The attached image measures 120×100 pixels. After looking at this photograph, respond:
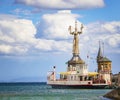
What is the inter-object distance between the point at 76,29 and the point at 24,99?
251ft

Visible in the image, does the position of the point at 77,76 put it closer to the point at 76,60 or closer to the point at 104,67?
the point at 76,60

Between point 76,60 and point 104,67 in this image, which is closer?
point 76,60

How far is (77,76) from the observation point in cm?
14962

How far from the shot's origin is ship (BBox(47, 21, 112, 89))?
468 ft

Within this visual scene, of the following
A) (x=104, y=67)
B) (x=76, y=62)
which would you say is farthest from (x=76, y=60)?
(x=104, y=67)

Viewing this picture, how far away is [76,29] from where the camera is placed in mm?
156500

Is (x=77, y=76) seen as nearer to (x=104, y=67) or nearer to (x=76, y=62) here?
(x=76, y=62)

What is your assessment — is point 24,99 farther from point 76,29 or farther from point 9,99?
point 76,29

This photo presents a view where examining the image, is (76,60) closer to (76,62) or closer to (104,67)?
(76,62)

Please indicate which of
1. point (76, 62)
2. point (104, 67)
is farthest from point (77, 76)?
point (104, 67)

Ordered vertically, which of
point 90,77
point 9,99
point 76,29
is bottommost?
point 9,99

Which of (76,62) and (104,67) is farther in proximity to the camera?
(104,67)

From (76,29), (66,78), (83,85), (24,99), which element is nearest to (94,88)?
(83,85)

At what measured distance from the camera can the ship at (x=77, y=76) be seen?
143m
